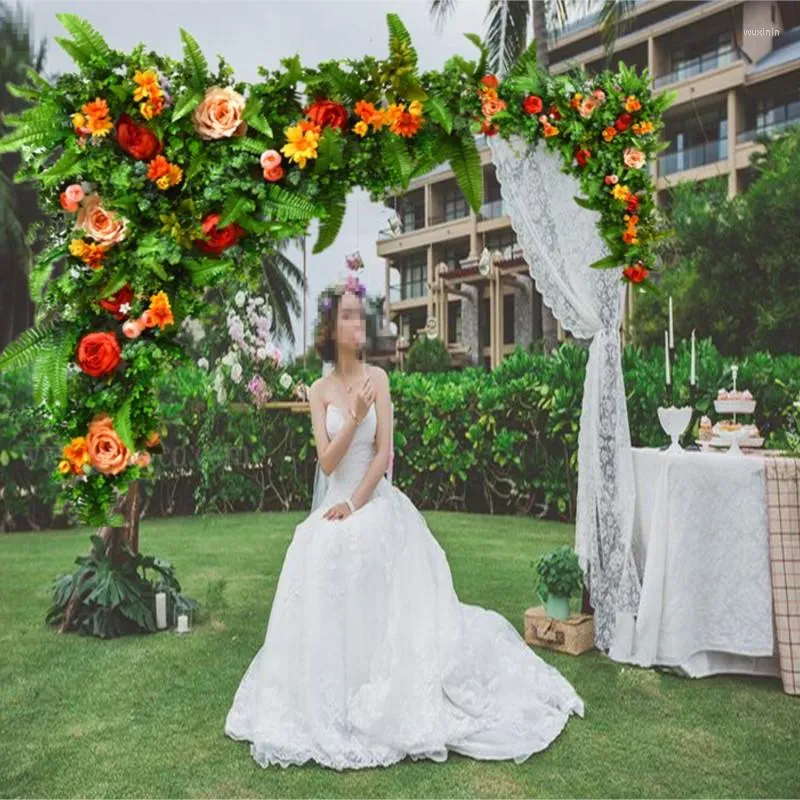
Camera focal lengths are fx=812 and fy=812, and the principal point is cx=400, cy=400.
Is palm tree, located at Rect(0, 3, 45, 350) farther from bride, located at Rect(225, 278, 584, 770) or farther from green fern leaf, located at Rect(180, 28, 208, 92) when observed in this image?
green fern leaf, located at Rect(180, 28, 208, 92)

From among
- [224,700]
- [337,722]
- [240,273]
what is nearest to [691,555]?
[337,722]

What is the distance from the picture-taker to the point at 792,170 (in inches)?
405

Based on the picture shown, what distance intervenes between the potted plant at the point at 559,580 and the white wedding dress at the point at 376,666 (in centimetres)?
78

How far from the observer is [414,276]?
26953mm

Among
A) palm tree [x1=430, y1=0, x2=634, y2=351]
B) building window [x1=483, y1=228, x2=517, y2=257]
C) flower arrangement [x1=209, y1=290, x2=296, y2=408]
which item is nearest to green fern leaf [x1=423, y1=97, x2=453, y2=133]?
flower arrangement [x1=209, y1=290, x2=296, y2=408]

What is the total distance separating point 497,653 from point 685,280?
332 inches

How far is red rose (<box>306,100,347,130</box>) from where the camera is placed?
9.58ft

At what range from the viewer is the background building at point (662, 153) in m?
18.8

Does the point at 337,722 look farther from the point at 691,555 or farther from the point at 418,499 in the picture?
the point at 418,499

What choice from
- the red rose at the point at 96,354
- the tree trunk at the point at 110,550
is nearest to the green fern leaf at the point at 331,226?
the red rose at the point at 96,354

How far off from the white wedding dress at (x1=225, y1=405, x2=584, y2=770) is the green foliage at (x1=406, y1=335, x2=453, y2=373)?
15537 mm

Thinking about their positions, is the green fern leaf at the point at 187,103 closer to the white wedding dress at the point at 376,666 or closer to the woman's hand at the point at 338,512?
the white wedding dress at the point at 376,666

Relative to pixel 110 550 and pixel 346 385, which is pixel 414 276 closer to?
pixel 110 550

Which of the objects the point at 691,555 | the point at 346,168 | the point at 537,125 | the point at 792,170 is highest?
the point at 792,170
